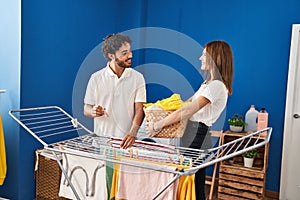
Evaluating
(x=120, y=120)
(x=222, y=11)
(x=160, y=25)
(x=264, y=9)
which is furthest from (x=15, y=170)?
(x=264, y=9)

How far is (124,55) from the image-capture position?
1.73 meters

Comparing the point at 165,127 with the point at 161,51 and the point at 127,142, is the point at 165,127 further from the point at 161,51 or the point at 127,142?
the point at 161,51

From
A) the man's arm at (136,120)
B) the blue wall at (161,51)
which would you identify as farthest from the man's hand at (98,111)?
the blue wall at (161,51)

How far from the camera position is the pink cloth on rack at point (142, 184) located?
1.35m

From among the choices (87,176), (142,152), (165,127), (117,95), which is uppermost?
(117,95)

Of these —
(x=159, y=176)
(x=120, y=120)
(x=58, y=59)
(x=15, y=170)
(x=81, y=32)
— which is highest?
(x=81, y=32)

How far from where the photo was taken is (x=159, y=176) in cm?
137

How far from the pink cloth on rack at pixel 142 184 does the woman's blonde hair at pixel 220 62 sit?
0.68 meters

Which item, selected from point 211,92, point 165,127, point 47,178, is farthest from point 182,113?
point 47,178

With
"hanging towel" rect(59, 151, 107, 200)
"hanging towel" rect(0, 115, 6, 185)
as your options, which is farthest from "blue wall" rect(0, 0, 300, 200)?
"hanging towel" rect(59, 151, 107, 200)

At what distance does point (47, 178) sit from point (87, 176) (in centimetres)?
110

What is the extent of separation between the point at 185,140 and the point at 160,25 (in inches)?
77.9

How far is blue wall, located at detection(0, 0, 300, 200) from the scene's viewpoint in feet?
8.34

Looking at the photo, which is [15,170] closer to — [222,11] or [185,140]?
[185,140]
